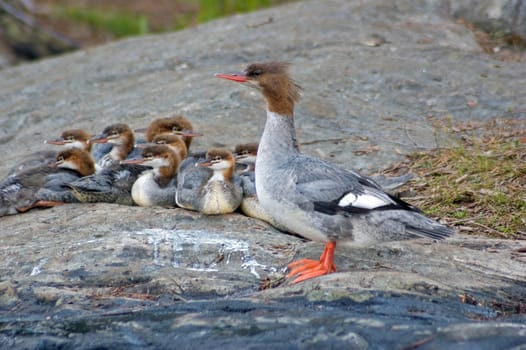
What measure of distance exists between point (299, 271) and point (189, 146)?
2.92m

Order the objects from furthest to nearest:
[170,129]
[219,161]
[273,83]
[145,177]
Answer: [170,129] < [145,177] < [219,161] < [273,83]

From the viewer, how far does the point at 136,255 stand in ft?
16.5

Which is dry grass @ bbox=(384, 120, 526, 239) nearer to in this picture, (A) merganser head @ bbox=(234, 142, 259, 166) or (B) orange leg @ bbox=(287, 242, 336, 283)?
(A) merganser head @ bbox=(234, 142, 259, 166)

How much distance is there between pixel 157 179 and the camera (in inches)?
245

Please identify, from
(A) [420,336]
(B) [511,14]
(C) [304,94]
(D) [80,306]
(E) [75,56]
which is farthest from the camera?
(E) [75,56]

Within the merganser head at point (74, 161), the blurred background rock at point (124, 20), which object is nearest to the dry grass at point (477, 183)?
the merganser head at point (74, 161)

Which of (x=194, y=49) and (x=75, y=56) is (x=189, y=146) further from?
(x=75, y=56)

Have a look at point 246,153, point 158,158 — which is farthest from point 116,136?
point 246,153

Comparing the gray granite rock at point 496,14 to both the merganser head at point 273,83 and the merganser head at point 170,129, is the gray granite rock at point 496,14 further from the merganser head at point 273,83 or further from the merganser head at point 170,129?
the merganser head at point 273,83

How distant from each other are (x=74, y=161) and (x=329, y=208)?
8.76ft

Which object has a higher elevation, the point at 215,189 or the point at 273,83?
the point at 273,83

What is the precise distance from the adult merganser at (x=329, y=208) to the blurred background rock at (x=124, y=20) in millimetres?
5527

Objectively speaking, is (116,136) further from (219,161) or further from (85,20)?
(85,20)

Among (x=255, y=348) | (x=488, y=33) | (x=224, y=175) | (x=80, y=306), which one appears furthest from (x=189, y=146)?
(x=488, y=33)
